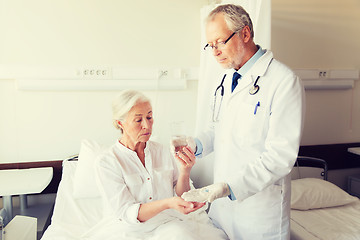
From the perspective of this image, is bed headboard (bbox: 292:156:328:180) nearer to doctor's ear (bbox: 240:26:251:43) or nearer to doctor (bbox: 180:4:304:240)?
doctor (bbox: 180:4:304:240)

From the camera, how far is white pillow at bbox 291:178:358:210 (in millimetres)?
2273

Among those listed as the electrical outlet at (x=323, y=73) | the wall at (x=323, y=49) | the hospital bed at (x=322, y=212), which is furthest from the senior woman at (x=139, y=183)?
the electrical outlet at (x=323, y=73)

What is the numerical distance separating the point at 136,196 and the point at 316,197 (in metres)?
1.46

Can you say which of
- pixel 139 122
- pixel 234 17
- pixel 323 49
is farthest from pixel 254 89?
pixel 323 49

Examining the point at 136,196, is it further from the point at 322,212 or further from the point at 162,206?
the point at 322,212

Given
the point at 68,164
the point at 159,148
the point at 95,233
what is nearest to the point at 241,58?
the point at 159,148

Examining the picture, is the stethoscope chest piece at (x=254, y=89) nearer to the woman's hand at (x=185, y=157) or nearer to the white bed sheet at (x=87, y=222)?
the woman's hand at (x=185, y=157)

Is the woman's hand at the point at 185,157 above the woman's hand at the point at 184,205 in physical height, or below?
above

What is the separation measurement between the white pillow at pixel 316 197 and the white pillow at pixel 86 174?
1483 mm

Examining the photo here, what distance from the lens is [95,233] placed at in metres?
1.70

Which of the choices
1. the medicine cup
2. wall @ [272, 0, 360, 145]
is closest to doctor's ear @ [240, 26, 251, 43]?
the medicine cup

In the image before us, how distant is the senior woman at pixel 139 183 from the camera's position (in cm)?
150

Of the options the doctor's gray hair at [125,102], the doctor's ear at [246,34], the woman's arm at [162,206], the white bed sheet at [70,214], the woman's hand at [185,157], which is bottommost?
the white bed sheet at [70,214]

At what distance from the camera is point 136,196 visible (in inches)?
62.2
